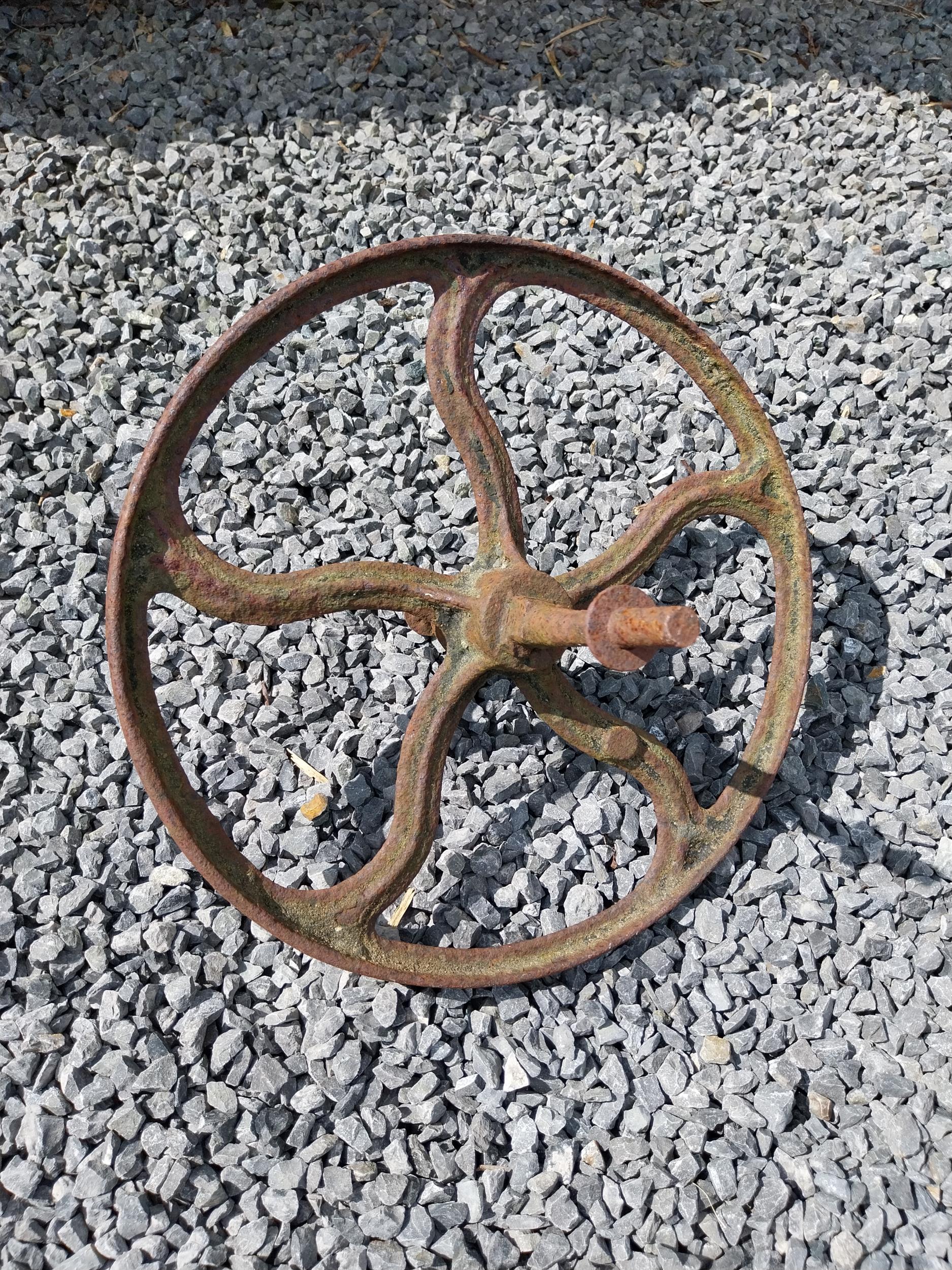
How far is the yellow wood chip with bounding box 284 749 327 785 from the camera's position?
226cm

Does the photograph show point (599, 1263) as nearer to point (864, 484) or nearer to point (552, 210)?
point (864, 484)

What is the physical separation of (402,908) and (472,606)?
678mm

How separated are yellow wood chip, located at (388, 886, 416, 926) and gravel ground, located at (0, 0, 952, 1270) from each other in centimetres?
3

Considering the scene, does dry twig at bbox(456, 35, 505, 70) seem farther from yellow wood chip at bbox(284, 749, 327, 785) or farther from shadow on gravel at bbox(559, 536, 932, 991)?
yellow wood chip at bbox(284, 749, 327, 785)

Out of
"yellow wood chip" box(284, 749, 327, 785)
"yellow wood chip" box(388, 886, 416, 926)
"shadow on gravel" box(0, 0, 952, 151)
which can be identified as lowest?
"yellow wood chip" box(388, 886, 416, 926)

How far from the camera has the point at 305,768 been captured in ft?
7.44

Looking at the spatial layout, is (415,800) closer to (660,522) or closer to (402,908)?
(402,908)

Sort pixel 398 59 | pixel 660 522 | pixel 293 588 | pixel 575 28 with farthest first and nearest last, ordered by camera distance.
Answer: pixel 575 28, pixel 398 59, pixel 660 522, pixel 293 588

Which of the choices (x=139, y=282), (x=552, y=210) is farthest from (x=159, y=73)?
(x=552, y=210)

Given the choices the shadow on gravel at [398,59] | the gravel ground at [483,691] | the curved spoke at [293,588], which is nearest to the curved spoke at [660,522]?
the curved spoke at [293,588]

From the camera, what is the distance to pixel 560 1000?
2027 millimetres

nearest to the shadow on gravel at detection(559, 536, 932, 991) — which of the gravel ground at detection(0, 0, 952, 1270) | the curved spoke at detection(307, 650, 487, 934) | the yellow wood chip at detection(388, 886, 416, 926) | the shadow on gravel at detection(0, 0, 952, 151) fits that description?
the gravel ground at detection(0, 0, 952, 1270)

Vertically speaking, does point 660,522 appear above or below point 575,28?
below

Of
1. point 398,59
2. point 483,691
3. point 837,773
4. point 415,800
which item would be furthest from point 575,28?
point 415,800
